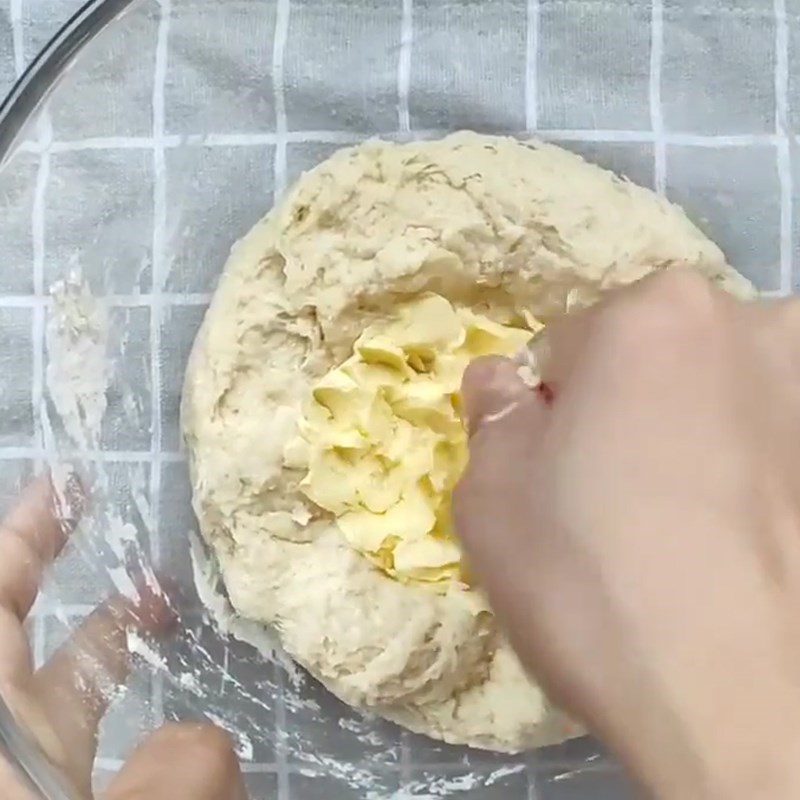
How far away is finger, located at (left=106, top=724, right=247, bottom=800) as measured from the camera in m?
0.83

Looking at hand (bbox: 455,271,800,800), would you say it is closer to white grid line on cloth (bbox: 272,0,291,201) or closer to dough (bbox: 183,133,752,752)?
dough (bbox: 183,133,752,752)

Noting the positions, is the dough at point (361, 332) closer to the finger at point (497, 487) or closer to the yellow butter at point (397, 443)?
the yellow butter at point (397, 443)

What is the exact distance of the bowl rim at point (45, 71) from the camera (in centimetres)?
82

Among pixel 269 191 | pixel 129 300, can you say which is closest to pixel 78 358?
pixel 129 300

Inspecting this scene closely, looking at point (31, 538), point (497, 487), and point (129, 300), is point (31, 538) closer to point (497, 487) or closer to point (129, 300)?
point (129, 300)

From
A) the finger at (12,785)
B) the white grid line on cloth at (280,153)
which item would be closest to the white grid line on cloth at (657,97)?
the white grid line on cloth at (280,153)

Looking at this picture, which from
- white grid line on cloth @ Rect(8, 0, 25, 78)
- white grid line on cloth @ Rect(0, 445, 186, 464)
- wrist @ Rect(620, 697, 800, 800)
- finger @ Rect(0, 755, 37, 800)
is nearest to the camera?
wrist @ Rect(620, 697, 800, 800)

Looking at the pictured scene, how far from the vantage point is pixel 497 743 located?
0.94m

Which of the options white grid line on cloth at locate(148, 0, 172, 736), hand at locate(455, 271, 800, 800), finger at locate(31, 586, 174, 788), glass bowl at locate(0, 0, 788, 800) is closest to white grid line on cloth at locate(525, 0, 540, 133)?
glass bowl at locate(0, 0, 788, 800)

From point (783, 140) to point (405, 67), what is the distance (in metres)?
0.34

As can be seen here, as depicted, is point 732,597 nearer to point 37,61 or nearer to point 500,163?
point 500,163

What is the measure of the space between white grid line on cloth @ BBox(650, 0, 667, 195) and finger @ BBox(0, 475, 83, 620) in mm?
574

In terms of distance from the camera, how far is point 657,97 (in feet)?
3.20

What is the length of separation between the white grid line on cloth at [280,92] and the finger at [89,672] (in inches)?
14.8
